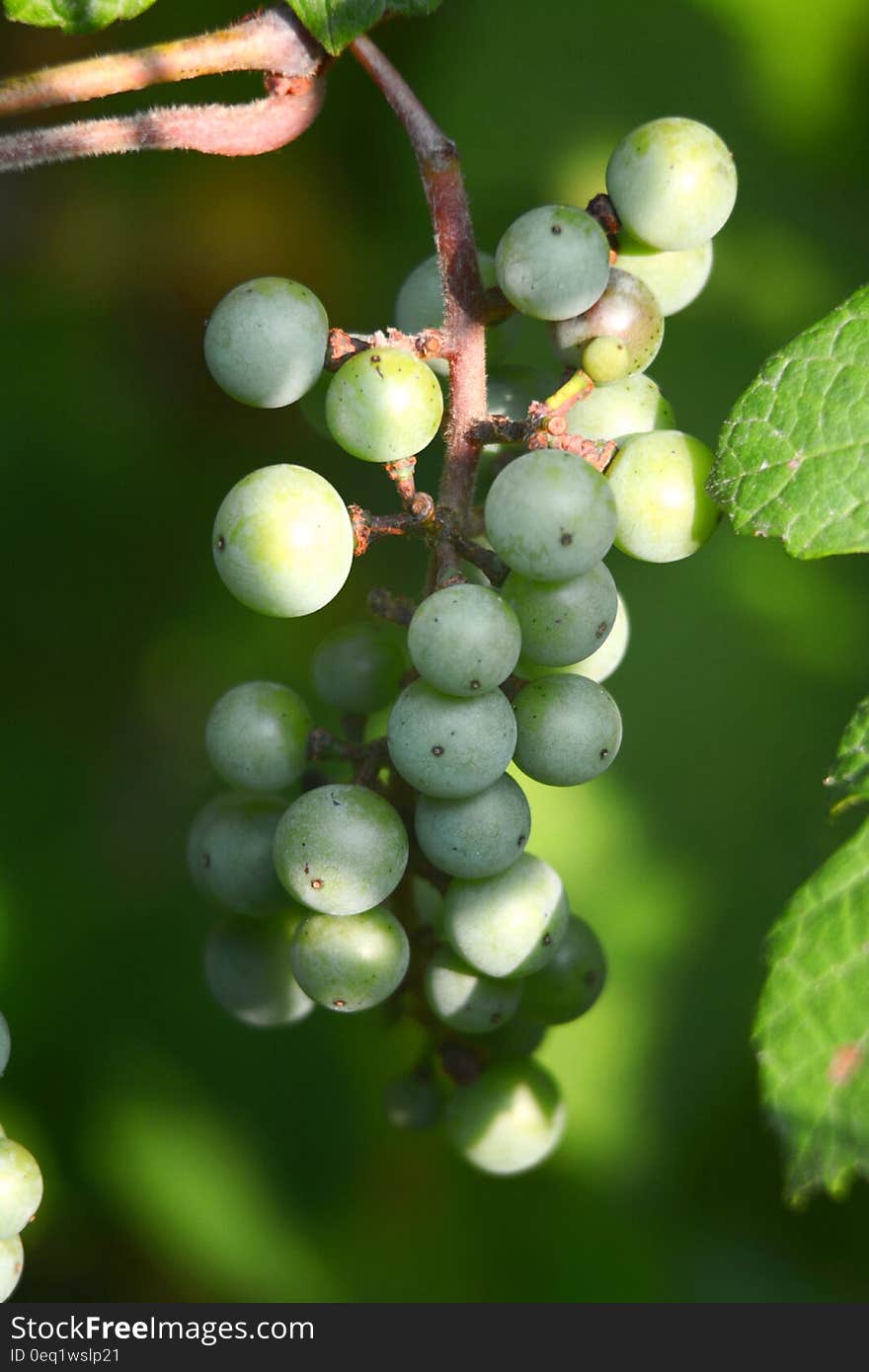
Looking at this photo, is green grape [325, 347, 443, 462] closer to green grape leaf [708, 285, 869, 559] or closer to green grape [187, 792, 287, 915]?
green grape leaf [708, 285, 869, 559]

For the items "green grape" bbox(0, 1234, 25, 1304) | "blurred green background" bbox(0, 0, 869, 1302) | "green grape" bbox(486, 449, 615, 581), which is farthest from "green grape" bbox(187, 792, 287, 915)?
"blurred green background" bbox(0, 0, 869, 1302)

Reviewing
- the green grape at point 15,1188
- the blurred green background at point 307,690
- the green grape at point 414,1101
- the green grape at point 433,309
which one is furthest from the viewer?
the blurred green background at point 307,690

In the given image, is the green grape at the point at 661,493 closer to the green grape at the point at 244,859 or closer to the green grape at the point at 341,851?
the green grape at the point at 341,851

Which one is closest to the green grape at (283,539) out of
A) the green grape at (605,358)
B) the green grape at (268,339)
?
the green grape at (268,339)

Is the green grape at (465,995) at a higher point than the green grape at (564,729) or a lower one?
lower

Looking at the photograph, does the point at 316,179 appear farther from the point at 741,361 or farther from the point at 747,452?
the point at 747,452

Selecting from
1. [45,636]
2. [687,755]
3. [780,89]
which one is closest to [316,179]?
[780,89]
